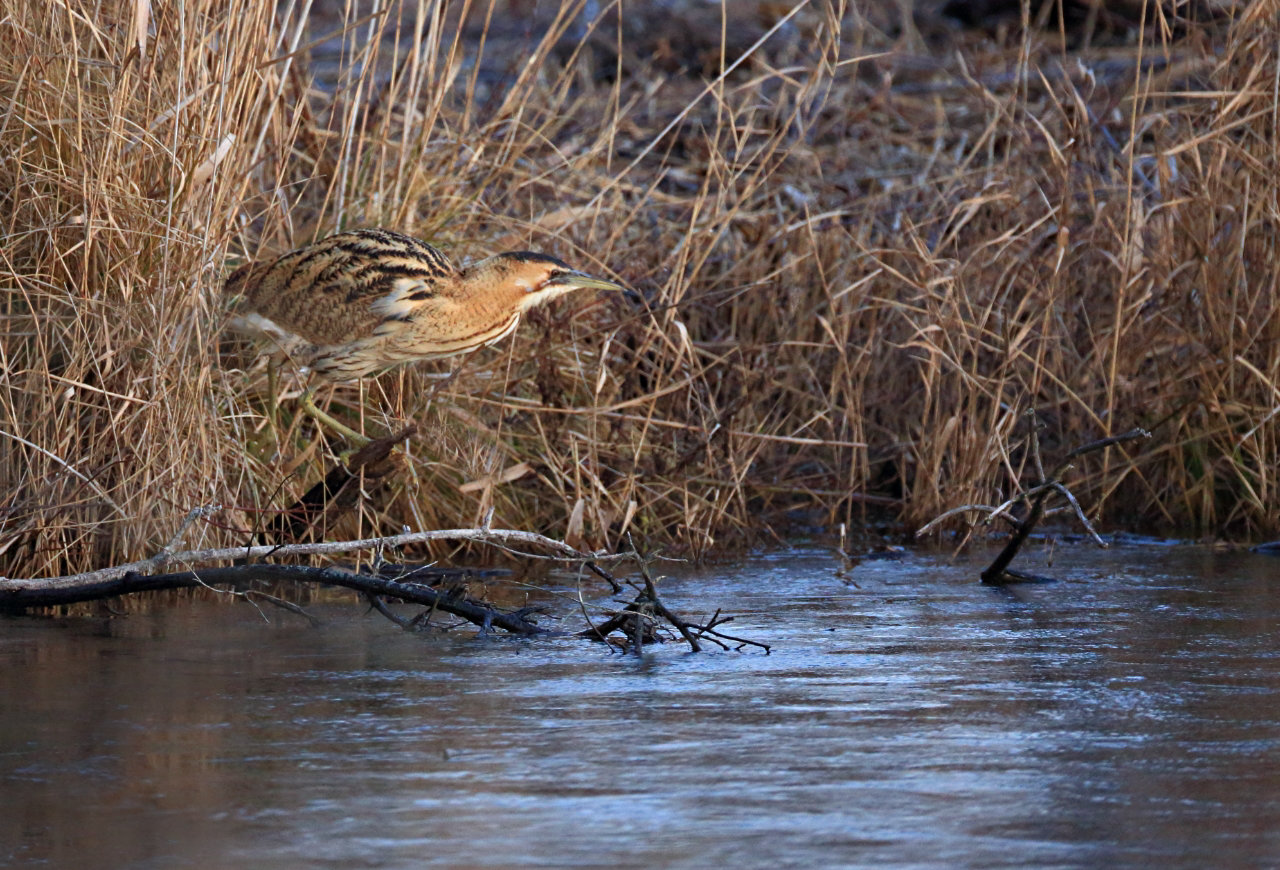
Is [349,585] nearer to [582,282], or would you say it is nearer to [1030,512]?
[582,282]

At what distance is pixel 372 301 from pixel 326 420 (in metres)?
0.33

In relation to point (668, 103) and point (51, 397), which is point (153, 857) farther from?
point (668, 103)

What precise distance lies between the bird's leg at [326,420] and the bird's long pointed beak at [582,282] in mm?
641

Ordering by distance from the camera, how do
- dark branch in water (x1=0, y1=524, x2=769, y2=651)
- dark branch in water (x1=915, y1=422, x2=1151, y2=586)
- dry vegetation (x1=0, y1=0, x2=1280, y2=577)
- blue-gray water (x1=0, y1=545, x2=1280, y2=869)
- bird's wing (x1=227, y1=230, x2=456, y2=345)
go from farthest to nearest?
1. bird's wing (x1=227, y1=230, x2=456, y2=345)
2. dark branch in water (x1=915, y1=422, x2=1151, y2=586)
3. dry vegetation (x1=0, y1=0, x2=1280, y2=577)
4. dark branch in water (x1=0, y1=524, x2=769, y2=651)
5. blue-gray water (x1=0, y1=545, x2=1280, y2=869)

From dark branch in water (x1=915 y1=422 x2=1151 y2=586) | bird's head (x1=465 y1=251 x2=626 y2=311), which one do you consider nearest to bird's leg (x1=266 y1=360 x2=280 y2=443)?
bird's head (x1=465 y1=251 x2=626 y2=311)

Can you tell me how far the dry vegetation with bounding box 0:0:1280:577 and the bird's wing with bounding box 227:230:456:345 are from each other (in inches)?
7.7

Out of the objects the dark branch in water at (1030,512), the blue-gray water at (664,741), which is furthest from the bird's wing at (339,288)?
the dark branch in water at (1030,512)

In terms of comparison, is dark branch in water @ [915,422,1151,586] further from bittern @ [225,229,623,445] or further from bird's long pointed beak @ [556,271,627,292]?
bittern @ [225,229,623,445]

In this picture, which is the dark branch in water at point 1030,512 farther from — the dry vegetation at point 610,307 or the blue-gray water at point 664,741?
the dry vegetation at point 610,307

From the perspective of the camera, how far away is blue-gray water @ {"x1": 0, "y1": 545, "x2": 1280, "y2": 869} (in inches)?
99.1

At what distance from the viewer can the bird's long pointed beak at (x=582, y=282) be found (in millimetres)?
4836

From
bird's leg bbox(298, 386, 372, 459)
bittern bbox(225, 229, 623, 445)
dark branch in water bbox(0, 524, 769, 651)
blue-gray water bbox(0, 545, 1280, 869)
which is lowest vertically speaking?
blue-gray water bbox(0, 545, 1280, 869)

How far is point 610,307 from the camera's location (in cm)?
575

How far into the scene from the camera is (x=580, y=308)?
18.1 feet
